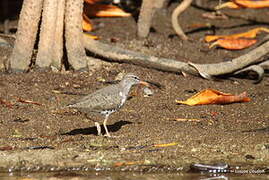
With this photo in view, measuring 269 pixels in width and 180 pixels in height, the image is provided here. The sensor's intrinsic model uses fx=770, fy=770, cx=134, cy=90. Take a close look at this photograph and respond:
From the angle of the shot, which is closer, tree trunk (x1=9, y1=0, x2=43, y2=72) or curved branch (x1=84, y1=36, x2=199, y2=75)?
tree trunk (x1=9, y1=0, x2=43, y2=72)

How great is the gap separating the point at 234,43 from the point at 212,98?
2689 mm

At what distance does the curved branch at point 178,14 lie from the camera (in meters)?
13.6

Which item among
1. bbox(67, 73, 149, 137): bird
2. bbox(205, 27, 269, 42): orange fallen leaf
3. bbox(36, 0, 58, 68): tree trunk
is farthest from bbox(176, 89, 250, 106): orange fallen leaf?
bbox(205, 27, 269, 42): orange fallen leaf

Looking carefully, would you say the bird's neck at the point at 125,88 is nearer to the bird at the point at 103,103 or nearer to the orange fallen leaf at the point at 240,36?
the bird at the point at 103,103

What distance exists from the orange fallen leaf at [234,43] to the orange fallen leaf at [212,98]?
243 cm

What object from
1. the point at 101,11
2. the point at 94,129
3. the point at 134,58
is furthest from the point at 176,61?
the point at 101,11

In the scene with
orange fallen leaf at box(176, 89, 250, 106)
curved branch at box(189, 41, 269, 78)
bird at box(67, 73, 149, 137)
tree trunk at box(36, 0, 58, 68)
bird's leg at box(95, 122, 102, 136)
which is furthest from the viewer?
curved branch at box(189, 41, 269, 78)

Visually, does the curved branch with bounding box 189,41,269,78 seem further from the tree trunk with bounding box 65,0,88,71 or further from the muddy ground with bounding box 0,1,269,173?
the tree trunk with bounding box 65,0,88,71

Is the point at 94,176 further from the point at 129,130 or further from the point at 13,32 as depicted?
the point at 13,32

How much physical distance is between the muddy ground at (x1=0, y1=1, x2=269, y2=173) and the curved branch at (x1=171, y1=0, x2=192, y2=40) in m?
0.16

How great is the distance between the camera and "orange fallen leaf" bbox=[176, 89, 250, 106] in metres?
11.3

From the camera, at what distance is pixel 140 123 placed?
1045 centimetres

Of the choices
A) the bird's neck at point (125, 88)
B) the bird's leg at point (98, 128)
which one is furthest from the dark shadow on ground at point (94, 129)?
the bird's neck at point (125, 88)

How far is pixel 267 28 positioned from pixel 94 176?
7.09 metres
